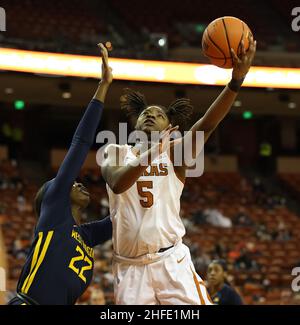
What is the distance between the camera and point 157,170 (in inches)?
135

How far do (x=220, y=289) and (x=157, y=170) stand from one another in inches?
109

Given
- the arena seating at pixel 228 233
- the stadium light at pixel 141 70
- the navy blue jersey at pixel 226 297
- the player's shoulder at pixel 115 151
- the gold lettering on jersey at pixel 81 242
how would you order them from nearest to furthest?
the player's shoulder at pixel 115 151, the gold lettering on jersey at pixel 81 242, the navy blue jersey at pixel 226 297, the arena seating at pixel 228 233, the stadium light at pixel 141 70

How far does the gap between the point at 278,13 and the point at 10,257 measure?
11456 mm

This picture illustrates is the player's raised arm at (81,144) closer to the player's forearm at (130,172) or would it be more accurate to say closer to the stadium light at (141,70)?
the player's forearm at (130,172)

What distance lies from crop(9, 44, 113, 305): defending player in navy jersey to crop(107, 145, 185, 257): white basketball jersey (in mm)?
221

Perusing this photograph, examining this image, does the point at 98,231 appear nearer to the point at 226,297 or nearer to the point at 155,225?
the point at 155,225

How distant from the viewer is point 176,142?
11.4 ft

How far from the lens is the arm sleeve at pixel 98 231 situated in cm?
380

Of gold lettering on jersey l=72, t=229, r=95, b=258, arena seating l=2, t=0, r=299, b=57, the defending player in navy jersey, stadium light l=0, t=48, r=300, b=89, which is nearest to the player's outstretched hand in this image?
the defending player in navy jersey

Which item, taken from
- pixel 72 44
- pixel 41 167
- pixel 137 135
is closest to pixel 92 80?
pixel 72 44

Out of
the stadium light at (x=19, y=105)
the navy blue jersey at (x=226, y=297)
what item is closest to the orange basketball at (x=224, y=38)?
the navy blue jersey at (x=226, y=297)

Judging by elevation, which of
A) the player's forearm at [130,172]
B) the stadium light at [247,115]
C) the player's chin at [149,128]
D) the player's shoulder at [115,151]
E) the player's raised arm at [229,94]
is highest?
the stadium light at [247,115]

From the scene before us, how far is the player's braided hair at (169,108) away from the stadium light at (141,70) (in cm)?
929

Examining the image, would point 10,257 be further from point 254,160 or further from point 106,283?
point 254,160
